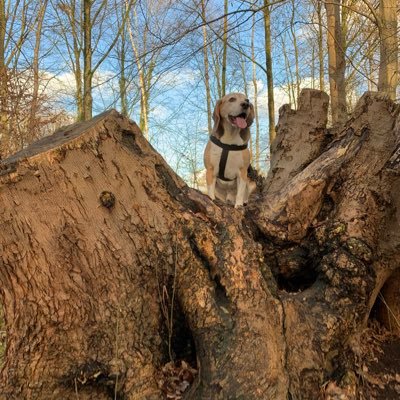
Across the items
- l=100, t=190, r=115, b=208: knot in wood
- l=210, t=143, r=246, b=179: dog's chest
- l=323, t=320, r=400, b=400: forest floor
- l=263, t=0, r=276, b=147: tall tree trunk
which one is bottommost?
l=323, t=320, r=400, b=400: forest floor

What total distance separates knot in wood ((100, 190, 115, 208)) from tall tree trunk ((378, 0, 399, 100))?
615 cm

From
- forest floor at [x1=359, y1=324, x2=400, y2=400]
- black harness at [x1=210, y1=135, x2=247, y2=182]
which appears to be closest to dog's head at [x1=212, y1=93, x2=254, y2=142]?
black harness at [x1=210, y1=135, x2=247, y2=182]

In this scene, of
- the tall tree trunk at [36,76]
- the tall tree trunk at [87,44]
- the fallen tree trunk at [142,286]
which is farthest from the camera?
the tall tree trunk at [87,44]

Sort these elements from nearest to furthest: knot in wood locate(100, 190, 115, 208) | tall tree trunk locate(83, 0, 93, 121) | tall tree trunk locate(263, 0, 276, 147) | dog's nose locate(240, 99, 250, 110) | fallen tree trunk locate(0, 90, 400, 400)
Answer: fallen tree trunk locate(0, 90, 400, 400) → knot in wood locate(100, 190, 115, 208) → dog's nose locate(240, 99, 250, 110) → tall tree trunk locate(83, 0, 93, 121) → tall tree trunk locate(263, 0, 276, 147)

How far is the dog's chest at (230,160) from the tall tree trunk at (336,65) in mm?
4830

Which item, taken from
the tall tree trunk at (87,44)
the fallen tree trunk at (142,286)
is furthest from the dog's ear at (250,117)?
the tall tree trunk at (87,44)

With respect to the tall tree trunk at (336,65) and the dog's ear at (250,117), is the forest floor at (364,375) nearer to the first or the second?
the dog's ear at (250,117)

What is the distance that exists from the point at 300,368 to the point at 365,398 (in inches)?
22.0

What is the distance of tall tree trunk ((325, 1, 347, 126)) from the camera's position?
9602 mm

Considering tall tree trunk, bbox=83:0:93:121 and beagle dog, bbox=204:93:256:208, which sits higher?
tall tree trunk, bbox=83:0:93:121

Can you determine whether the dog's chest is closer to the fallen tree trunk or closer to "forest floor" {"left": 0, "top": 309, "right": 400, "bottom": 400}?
the fallen tree trunk

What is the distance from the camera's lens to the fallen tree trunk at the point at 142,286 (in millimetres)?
2400

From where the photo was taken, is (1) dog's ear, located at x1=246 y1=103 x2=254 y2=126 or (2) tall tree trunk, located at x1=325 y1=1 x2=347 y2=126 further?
(2) tall tree trunk, located at x1=325 y1=1 x2=347 y2=126

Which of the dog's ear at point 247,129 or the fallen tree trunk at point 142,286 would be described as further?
the dog's ear at point 247,129
